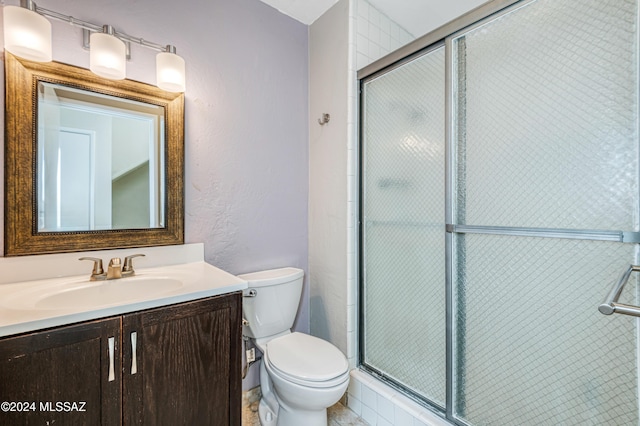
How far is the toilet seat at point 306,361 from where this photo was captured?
1.26m

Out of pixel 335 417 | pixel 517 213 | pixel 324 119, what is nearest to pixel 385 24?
pixel 324 119

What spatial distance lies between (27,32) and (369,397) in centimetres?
213

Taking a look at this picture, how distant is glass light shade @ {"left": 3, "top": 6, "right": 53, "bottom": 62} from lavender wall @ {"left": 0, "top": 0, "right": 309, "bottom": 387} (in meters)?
0.09

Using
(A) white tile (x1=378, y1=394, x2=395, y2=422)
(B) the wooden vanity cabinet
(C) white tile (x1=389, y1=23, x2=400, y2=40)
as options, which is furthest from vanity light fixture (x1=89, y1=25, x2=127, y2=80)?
(A) white tile (x1=378, y1=394, x2=395, y2=422)

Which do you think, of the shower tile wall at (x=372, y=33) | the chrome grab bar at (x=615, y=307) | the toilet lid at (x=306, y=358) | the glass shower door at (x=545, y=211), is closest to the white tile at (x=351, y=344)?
the toilet lid at (x=306, y=358)

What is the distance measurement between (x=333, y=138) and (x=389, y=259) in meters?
0.77

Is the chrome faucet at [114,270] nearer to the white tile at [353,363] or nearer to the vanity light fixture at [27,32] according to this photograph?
the vanity light fixture at [27,32]

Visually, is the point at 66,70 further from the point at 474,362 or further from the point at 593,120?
the point at 474,362

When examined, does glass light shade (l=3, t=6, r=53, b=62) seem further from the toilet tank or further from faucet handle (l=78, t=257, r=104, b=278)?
the toilet tank

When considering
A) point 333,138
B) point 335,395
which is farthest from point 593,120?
point 335,395

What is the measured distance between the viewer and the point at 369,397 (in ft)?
5.18

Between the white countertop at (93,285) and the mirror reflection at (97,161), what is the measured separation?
0.53 ft

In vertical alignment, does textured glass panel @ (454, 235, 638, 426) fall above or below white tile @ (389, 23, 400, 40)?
below

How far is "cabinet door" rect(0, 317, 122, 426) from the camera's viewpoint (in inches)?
30.8
